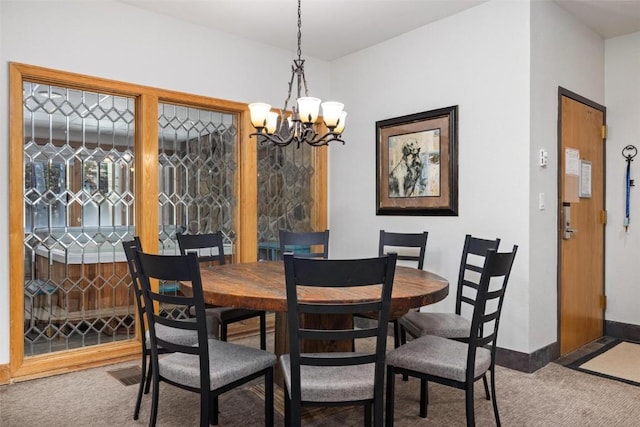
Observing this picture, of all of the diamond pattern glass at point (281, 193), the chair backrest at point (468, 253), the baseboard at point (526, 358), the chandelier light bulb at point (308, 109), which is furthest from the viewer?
the diamond pattern glass at point (281, 193)

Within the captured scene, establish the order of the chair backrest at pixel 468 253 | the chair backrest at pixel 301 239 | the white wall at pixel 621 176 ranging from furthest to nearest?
A: the white wall at pixel 621 176, the chair backrest at pixel 301 239, the chair backrest at pixel 468 253

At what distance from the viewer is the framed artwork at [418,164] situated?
3582 mm

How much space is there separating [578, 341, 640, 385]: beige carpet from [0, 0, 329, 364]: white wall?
3.35 m

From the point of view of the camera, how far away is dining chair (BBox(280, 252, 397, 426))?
1644 mm

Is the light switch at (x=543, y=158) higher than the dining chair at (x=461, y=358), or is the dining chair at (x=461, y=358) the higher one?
the light switch at (x=543, y=158)

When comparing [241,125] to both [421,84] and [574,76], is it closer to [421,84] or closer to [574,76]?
[421,84]

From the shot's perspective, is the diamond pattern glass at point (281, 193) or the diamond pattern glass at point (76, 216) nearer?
the diamond pattern glass at point (76, 216)

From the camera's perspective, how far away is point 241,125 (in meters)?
4.03

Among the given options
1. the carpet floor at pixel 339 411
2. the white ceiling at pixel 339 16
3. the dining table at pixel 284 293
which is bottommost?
the carpet floor at pixel 339 411

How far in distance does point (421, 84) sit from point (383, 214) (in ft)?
3.86

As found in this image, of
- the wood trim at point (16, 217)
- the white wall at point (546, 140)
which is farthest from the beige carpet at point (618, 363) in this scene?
the wood trim at point (16, 217)

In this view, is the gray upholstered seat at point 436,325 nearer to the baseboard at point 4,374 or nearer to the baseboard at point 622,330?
the baseboard at point 622,330

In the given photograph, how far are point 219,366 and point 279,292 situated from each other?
0.40 m

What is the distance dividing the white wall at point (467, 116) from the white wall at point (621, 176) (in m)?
1.44
